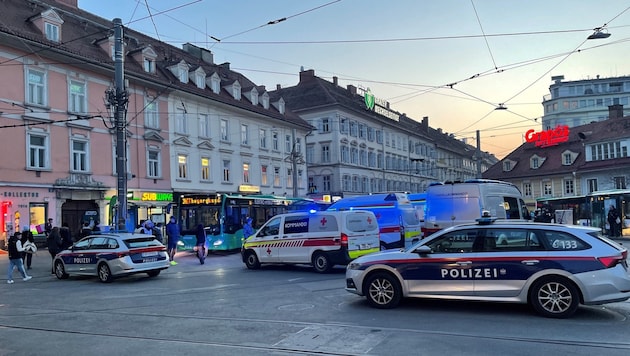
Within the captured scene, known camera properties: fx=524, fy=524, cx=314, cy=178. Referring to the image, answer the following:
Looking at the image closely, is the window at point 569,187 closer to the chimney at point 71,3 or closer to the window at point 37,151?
the chimney at point 71,3

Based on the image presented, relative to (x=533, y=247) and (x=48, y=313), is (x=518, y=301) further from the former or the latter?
(x=48, y=313)

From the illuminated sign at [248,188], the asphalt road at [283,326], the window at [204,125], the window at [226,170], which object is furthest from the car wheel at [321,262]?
→ the illuminated sign at [248,188]

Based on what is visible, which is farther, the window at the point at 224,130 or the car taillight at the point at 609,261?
the window at the point at 224,130

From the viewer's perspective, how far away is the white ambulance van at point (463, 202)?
55.6ft

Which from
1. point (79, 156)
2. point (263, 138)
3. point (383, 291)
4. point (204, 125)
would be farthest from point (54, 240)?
point (263, 138)

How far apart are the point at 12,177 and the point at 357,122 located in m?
41.9

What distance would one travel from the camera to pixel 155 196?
34.8m

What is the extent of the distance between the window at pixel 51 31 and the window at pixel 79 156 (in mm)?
5713

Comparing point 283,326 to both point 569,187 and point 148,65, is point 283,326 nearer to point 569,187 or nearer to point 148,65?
point 148,65

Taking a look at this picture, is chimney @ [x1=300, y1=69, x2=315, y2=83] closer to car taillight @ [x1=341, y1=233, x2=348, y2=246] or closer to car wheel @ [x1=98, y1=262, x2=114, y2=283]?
car taillight @ [x1=341, y1=233, x2=348, y2=246]

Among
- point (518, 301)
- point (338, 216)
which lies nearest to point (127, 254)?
point (338, 216)

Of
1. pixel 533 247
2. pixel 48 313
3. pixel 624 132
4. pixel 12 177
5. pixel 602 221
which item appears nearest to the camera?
pixel 533 247

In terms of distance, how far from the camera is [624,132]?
51.3m

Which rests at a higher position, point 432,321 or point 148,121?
point 148,121
